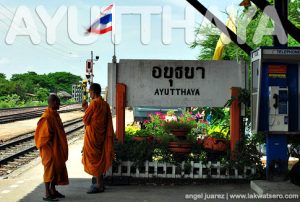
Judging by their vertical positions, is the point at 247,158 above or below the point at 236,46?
below

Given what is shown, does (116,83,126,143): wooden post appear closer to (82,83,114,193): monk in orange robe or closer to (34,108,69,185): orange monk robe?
(82,83,114,193): monk in orange robe

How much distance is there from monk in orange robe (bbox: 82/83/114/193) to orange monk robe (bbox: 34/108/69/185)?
0.40 meters

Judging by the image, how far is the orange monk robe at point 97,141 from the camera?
759 cm

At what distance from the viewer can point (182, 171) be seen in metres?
8.60

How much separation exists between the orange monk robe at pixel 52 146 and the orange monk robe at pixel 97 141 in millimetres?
394

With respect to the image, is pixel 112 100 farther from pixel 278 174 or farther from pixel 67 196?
pixel 278 174

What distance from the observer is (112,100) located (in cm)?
898

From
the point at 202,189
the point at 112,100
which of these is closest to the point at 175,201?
the point at 202,189

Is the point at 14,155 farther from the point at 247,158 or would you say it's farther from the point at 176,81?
the point at 247,158

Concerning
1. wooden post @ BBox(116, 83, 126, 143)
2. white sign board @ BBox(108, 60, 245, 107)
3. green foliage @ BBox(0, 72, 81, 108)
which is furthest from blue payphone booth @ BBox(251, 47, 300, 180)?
green foliage @ BBox(0, 72, 81, 108)

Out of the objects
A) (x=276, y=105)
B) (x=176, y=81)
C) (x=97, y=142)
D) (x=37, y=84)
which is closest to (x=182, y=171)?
(x=176, y=81)

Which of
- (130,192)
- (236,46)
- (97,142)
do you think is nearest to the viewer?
(97,142)

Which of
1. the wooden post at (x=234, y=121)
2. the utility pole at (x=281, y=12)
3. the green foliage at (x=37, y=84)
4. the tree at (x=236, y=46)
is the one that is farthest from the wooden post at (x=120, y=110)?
the green foliage at (x=37, y=84)

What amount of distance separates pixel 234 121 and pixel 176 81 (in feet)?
4.32
